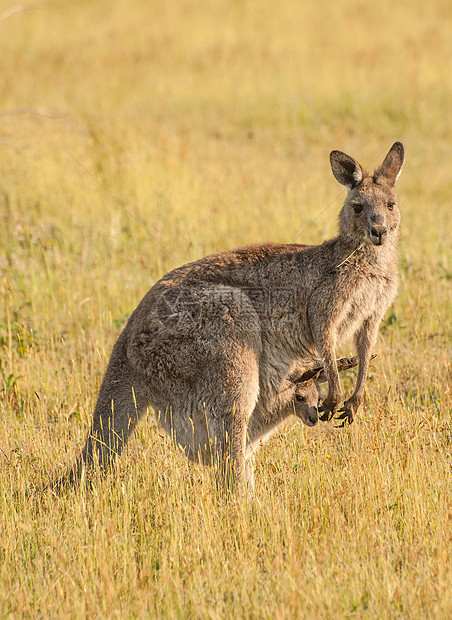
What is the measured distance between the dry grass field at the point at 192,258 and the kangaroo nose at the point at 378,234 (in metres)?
1.17

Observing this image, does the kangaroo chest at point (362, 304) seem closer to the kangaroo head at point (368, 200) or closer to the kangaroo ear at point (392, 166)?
the kangaroo head at point (368, 200)

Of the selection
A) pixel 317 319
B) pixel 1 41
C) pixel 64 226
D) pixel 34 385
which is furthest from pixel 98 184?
pixel 1 41

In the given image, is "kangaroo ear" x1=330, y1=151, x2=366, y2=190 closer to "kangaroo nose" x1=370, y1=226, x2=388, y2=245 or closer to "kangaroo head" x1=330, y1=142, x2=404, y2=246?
"kangaroo head" x1=330, y1=142, x2=404, y2=246

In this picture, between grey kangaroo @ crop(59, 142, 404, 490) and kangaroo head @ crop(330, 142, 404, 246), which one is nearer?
grey kangaroo @ crop(59, 142, 404, 490)

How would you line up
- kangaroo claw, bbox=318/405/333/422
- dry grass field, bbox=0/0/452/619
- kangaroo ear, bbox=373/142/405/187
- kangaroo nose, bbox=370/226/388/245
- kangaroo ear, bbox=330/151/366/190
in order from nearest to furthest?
dry grass field, bbox=0/0/452/619 < kangaroo nose, bbox=370/226/388/245 < kangaroo claw, bbox=318/405/333/422 < kangaroo ear, bbox=330/151/366/190 < kangaroo ear, bbox=373/142/405/187

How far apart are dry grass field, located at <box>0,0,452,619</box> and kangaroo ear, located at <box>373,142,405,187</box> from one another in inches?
60.5

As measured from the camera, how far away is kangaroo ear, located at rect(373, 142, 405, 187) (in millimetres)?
5020

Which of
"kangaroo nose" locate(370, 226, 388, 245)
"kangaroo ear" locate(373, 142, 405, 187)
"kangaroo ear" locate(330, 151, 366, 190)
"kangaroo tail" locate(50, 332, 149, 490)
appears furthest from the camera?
"kangaroo ear" locate(373, 142, 405, 187)

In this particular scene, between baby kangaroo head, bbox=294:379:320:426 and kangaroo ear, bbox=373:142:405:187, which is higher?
kangaroo ear, bbox=373:142:405:187

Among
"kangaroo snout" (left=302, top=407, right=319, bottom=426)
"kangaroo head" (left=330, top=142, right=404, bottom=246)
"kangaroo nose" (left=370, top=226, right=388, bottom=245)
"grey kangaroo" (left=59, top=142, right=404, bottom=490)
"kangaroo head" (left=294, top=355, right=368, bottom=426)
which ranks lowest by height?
"kangaroo snout" (left=302, top=407, right=319, bottom=426)

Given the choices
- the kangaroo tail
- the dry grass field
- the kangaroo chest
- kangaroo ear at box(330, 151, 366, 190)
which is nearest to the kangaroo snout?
the dry grass field

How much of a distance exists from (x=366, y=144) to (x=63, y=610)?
1183cm

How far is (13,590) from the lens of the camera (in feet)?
11.5

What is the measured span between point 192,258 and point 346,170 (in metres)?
3.22
